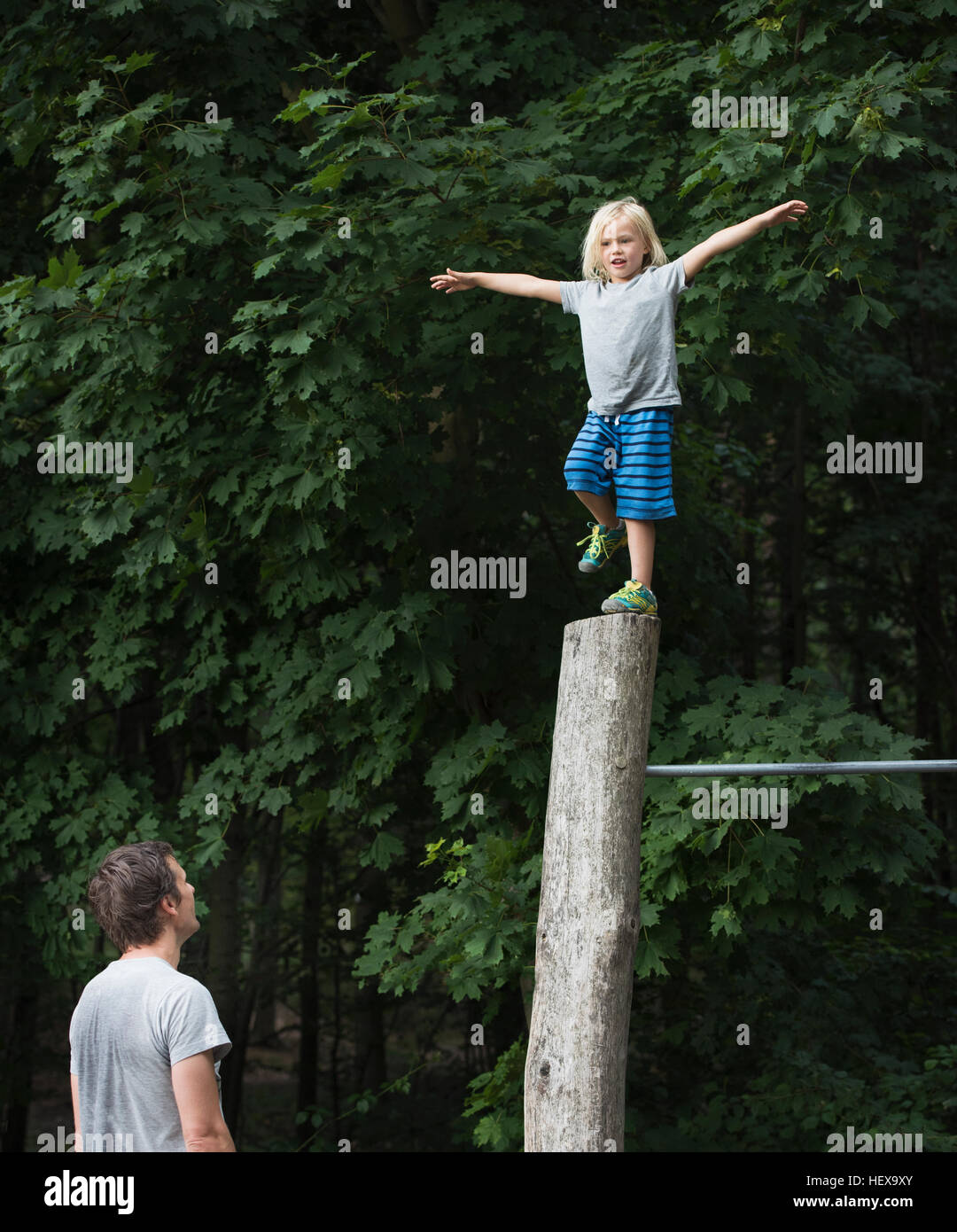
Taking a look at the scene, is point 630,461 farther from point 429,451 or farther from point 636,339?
point 429,451

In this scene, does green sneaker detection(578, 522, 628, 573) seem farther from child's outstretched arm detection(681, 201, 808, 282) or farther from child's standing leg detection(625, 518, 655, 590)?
child's outstretched arm detection(681, 201, 808, 282)

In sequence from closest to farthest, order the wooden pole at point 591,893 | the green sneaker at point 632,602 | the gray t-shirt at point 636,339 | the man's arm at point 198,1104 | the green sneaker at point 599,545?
1. the man's arm at point 198,1104
2. the wooden pole at point 591,893
3. the green sneaker at point 632,602
4. the gray t-shirt at point 636,339
5. the green sneaker at point 599,545

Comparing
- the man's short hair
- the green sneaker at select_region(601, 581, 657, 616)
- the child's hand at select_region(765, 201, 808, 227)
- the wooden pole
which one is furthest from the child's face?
the man's short hair

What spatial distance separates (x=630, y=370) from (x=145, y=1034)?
104 inches

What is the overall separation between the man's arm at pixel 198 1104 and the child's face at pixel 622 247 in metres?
2.86

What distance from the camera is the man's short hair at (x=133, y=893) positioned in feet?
9.38

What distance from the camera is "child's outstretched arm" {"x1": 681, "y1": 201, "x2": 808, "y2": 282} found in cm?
412

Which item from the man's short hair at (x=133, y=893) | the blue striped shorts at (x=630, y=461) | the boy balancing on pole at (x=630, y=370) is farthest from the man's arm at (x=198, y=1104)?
the blue striped shorts at (x=630, y=461)

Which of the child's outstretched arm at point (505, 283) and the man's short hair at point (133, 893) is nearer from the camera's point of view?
the man's short hair at point (133, 893)

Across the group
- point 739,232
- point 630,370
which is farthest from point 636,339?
point 739,232

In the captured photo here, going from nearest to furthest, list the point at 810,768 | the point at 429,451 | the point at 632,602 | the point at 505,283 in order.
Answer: the point at 810,768 → the point at 632,602 → the point at 505,283 → the point at 429,451

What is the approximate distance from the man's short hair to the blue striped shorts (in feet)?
6.69

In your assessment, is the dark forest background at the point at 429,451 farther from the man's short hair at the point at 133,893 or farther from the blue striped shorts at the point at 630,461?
the man's short hair at the point at 133,893

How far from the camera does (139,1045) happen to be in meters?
2.77
